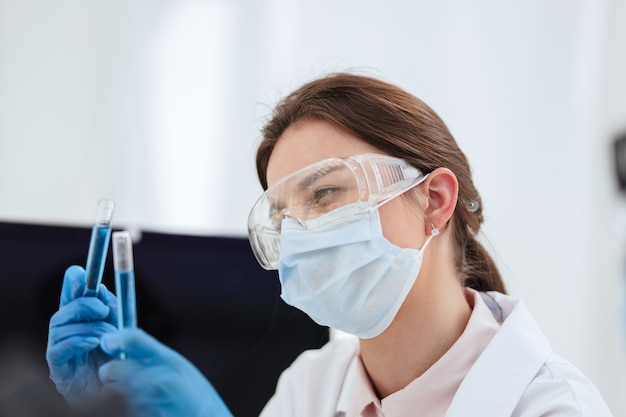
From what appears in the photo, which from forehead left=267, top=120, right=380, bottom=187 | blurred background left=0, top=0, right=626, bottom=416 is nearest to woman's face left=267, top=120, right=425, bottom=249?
forehead left=267, top=120, right=380, bottom=187

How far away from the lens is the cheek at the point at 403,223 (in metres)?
1.22

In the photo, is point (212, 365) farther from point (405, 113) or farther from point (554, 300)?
point (554, 300)

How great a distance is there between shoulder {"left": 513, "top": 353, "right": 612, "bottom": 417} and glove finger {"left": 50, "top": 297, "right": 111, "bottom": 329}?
0.72 m

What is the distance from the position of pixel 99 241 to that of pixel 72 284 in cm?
11

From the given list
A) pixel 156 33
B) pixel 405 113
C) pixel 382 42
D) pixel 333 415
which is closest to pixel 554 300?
pixel 382 42

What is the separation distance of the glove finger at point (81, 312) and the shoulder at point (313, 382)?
0.57 metres

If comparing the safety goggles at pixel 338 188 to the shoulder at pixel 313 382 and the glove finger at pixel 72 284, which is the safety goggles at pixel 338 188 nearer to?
the glove finger at pixel 72 284

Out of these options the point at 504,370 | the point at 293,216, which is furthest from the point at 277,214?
the point at 504,370

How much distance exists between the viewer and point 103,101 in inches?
89.6

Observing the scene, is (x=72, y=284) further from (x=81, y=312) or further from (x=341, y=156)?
(x=341, y=156)

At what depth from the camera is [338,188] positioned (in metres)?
1.20

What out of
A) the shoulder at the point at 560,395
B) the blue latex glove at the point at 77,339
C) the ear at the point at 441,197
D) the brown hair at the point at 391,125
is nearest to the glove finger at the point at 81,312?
the blue latex glove at the point at 77,339

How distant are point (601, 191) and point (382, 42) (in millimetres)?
940

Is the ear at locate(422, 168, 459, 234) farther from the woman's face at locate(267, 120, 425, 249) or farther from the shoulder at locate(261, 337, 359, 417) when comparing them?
the shoulder at locate(261, 337, 359, 417)
